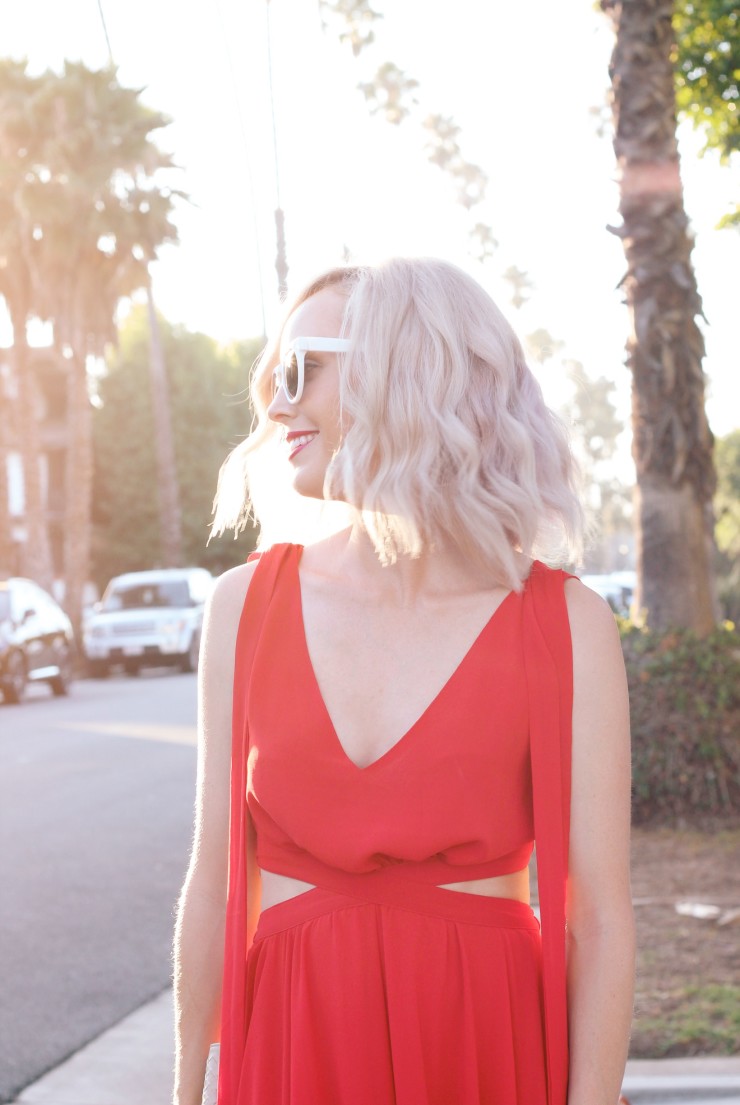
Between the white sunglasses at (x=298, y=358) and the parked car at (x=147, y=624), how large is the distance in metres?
22.2

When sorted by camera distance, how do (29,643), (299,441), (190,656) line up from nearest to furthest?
(299,441), (29,643), (190,656)

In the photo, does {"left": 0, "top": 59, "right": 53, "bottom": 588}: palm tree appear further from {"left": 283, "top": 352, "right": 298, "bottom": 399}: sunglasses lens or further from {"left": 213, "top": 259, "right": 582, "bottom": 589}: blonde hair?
{"left": 213, "top": 259, "right": 582, "bottom": 589}: blonde hair

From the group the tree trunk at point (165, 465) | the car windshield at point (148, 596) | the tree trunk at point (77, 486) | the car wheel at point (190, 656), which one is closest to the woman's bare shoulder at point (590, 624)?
the car wheel at point (190, 656)

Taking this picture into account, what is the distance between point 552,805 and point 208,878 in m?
0.51

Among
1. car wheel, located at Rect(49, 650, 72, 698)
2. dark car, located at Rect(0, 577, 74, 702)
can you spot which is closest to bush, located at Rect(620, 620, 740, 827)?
dark car, located at Rect(0, 577, 74, 702)

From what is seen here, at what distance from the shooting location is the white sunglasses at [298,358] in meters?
2.04

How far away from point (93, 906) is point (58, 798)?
11.3 ft

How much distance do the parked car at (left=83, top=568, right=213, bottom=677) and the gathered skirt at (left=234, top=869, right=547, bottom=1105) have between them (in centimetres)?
2240

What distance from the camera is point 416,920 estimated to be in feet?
6.13

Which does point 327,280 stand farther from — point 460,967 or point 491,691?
point 460,967

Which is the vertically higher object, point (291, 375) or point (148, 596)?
point (291, 375)

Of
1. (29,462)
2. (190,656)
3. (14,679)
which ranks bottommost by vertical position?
(190,656)

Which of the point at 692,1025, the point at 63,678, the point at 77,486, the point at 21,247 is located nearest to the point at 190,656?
the point at 63,678

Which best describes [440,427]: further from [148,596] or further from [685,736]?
[148,596]
